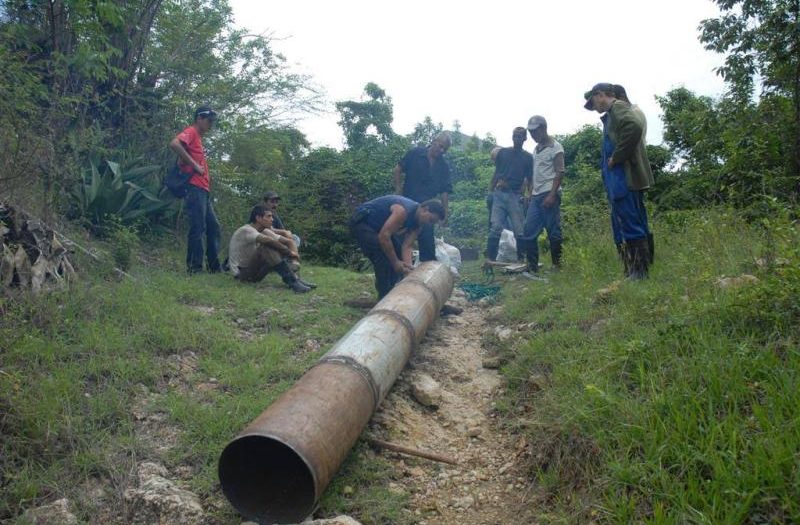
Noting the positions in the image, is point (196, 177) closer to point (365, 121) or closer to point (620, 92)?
point (620, 92)

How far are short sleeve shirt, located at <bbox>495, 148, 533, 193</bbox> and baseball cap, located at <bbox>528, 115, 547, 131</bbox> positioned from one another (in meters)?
0.77

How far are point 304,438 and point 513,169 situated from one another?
16.8 feet

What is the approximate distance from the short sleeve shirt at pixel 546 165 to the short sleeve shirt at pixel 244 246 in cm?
284

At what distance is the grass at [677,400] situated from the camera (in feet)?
5.43

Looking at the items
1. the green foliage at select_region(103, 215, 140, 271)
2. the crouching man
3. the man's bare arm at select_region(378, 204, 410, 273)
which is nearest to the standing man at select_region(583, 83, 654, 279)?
the man's bare arm at select_region(378, 204, 410, 273)

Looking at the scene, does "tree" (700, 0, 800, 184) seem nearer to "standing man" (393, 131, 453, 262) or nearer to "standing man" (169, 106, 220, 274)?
"standing man" (393, 131, 453, 262)

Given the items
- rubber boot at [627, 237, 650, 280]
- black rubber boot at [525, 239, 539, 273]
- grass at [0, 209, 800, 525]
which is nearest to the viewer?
grass at [0, 209, 800, 525]

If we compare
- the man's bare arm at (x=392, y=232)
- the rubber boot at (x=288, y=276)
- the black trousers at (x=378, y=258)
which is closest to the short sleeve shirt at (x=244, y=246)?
the rubber boot at (x=288, y=276)

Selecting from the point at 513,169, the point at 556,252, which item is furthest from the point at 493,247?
the point at 556,252

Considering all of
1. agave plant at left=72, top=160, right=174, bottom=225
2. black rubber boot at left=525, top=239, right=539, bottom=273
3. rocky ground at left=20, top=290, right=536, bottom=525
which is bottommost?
rocky ground at left=20, top=290, right=536, bottom=525

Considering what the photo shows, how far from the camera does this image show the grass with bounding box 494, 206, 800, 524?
1.65 m

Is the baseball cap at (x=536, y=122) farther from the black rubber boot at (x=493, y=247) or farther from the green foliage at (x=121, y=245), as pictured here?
the green foliage at (x=121, y=245)

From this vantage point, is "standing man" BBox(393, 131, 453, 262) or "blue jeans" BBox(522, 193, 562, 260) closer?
"blue jeans" BBox(522, 193, 562, 260)

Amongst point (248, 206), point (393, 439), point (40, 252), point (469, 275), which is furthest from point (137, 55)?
point (393, 439)
